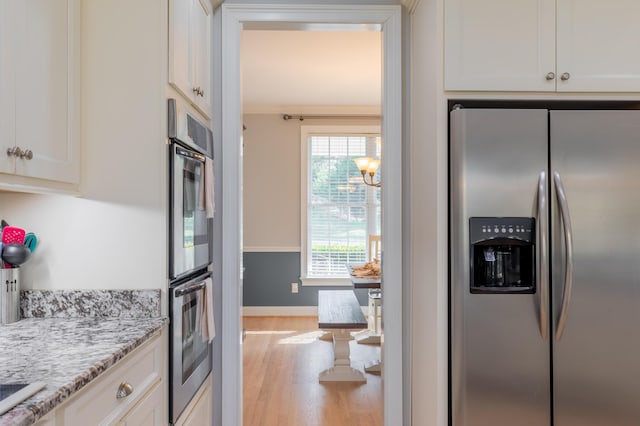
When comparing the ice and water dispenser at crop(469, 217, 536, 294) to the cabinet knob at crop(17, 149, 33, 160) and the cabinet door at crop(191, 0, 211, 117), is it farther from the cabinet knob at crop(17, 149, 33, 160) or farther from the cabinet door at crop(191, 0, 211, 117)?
the cabinet knob at crop(17, 149, 33, 160)

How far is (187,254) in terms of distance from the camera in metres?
1.72

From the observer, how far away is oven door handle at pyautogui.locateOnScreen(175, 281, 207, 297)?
5.32 feet

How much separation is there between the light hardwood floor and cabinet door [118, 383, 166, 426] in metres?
1.33

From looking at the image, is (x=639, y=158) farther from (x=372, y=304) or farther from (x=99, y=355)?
(x=372, y=304)

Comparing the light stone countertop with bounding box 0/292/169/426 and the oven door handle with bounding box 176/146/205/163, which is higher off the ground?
the oven door handle with bounding box 176/146/205/163

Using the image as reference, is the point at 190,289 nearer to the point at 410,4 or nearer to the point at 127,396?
the point at 127,396

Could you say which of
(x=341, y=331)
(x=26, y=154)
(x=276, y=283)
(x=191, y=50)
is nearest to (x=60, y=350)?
(x=26, y=154)

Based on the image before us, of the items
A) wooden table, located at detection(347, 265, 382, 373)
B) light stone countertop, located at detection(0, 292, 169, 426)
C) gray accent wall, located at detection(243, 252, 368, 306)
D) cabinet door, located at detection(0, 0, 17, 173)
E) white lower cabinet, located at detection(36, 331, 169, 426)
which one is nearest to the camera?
light stone countertop, located at detection(0, 292, 169, 426)

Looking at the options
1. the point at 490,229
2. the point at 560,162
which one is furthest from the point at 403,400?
the point at 560,162

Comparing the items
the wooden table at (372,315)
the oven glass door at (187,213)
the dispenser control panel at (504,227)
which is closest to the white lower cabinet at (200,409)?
the oven glass door at (187,213)

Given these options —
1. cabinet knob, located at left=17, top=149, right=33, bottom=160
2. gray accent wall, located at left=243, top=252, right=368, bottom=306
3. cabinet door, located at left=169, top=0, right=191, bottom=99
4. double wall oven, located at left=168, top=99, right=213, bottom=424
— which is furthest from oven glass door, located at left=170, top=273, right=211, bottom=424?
gray accent wall, located at left=243, top=252, right=368, bottom=306

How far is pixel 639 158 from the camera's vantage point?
1.71m

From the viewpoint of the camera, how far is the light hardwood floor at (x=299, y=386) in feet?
9.28

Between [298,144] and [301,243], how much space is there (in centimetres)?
125
